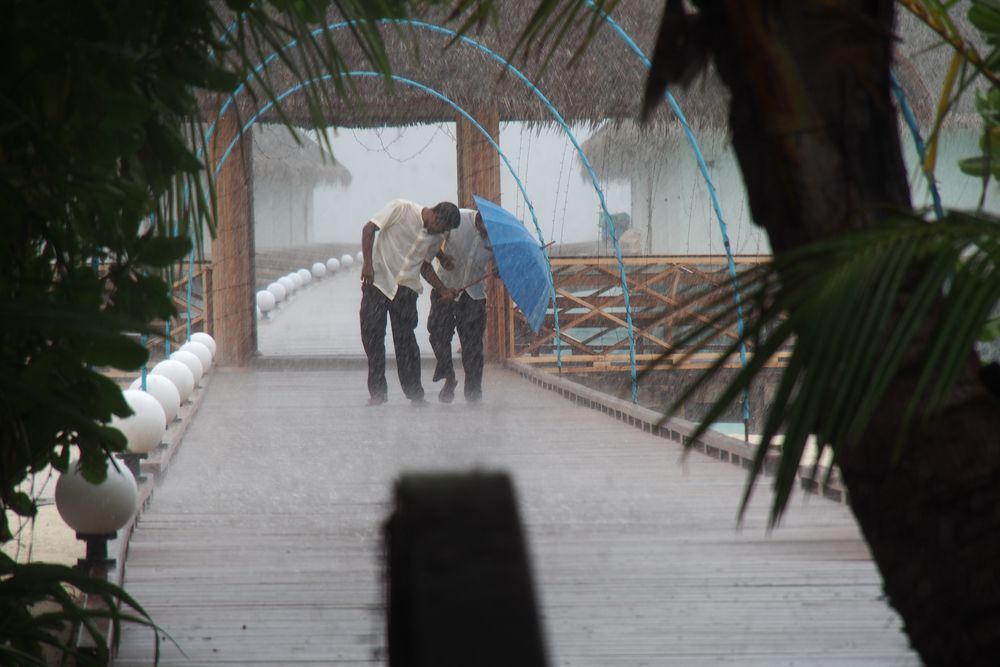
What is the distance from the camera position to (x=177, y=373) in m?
5.57

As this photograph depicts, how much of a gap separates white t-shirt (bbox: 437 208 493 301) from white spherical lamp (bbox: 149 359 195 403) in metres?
1.67

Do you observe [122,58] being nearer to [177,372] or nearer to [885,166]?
[885,166]

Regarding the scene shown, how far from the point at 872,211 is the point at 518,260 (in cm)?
600

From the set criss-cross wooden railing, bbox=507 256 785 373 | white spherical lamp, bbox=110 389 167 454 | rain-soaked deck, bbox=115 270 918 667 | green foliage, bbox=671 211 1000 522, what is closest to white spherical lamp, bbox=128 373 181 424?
rain-soaked deck, bbox=115 270 918 667

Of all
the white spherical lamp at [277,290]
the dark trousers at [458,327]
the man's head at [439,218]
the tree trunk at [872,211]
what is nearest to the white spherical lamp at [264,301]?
the white spherical lamp at [277,290]

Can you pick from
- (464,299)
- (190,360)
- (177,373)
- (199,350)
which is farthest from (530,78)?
(177,373)

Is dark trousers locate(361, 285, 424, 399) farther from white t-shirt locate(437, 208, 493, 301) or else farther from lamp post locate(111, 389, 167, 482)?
lamp post locate(111, 389, 167, 482)

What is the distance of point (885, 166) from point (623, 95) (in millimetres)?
7882

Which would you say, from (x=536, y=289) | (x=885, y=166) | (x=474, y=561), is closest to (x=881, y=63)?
(x=885, y=166)

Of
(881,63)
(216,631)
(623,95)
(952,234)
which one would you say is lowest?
(216,631)

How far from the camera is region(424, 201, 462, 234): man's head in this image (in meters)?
6.34

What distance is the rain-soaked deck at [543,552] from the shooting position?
7.82ft

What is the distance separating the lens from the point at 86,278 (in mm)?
1403

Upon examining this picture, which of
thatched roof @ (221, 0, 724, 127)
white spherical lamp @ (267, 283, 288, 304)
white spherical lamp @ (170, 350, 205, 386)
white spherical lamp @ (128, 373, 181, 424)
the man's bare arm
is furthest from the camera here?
white spherical lamp @ (267, 283, 288, 304)
